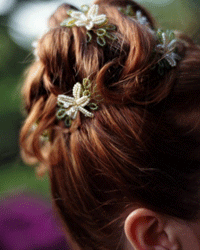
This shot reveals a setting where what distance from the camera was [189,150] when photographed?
2.36 ft

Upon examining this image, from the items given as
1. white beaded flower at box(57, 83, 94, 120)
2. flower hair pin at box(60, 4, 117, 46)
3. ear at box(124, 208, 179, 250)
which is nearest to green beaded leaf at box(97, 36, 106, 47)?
flower hair pin at box(60, 4, 117, 46)

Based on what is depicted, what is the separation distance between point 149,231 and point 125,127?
243 mm

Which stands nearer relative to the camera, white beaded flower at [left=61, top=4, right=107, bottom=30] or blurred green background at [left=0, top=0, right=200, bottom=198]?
white beaded flower at [left=61, top=4, right=107, bottom=30]

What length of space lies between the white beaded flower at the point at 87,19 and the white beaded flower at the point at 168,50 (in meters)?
0.15

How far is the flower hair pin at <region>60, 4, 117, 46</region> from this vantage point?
755mm

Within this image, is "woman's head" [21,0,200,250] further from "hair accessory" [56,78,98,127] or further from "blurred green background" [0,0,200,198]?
"blurred green background" [0,0,200,198]

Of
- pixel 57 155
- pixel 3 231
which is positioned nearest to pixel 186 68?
pixel 57 155

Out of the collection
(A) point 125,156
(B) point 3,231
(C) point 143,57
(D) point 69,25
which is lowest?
(B) point 3,231

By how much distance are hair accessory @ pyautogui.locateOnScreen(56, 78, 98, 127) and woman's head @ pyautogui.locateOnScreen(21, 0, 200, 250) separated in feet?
0.04

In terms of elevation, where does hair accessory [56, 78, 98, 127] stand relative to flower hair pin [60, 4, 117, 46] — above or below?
below

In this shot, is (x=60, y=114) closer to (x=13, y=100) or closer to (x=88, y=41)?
(x=88, y=41)

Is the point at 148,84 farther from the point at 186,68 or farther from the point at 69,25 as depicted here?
the point at 69,25

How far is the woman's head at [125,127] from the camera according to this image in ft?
2.36

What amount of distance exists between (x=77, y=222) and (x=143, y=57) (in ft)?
1.44
